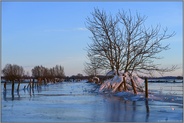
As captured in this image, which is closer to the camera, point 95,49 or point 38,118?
point 38,118

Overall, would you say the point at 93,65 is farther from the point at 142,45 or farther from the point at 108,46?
the point at 142,45

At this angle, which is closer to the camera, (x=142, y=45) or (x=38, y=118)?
(x=38, y=118)

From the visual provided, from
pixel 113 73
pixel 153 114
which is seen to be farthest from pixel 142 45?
pixel 153 114

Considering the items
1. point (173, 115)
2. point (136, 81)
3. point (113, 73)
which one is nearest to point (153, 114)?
point (173, 115)

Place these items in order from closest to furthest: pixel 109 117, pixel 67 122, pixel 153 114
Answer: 1. pixel 67 122
2. pixel 109 117
3. pixel 153 114

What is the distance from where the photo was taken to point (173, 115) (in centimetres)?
1152

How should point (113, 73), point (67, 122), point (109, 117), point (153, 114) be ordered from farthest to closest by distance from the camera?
point (113, 73)
point (153, 114)
point (109, 117)
point (67, 122)

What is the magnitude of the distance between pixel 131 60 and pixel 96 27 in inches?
169

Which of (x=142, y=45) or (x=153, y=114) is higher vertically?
(x=142, y=45)

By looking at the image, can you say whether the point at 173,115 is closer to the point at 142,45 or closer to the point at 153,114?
the point at 153,114

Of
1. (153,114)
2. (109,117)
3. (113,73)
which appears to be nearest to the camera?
(109,117)

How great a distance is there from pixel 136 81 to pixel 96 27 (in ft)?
19.8

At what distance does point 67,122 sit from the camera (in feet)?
32.8

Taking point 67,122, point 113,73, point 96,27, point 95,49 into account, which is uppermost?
point 96,27
